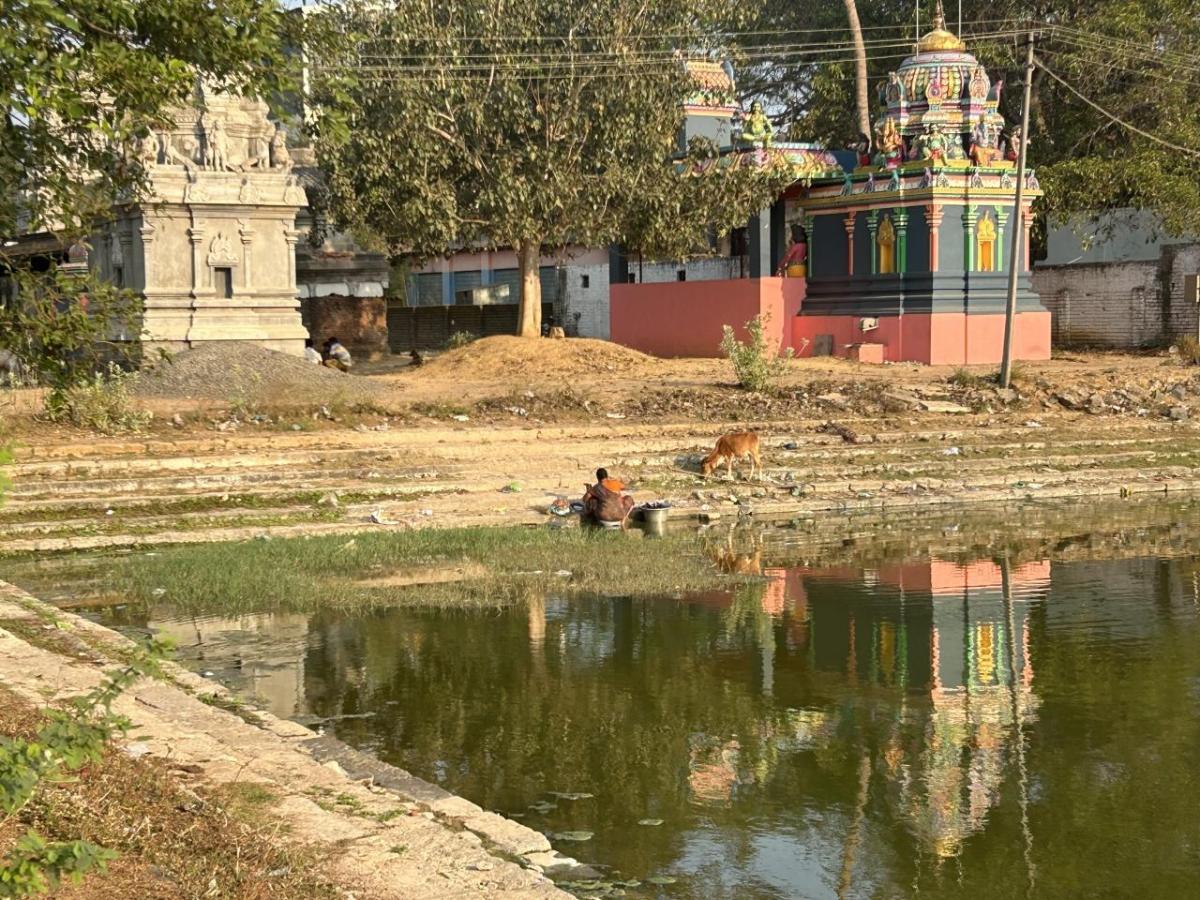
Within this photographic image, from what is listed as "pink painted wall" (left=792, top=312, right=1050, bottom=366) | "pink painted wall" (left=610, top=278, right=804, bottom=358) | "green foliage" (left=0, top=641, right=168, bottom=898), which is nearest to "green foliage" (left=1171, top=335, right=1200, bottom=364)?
"pink painted wall" (left=792, top=312, right=1050, bottom=366)

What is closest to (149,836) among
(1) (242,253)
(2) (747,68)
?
(1) (242,253)

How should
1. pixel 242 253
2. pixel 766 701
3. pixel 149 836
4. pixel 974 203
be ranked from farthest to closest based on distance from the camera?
pixel 974 203 → pixel 242 253 → pixel 766 701 → pixel 149 836

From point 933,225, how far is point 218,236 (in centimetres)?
1369

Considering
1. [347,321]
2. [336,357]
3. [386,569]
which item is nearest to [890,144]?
[336,357]

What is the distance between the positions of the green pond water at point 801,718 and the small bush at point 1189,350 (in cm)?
1590

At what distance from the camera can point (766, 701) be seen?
9773mm

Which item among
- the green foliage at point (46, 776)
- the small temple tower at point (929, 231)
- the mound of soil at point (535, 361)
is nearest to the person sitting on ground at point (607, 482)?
the mound of soil at point (535, 361)

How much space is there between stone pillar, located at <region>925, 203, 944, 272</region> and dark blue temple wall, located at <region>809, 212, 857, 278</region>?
217 cm

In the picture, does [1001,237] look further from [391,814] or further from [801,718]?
[391,814]

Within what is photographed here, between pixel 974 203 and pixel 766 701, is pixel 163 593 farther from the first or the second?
pixel 974 203

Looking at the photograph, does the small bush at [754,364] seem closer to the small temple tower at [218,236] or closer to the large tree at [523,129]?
the large tree at [523,129]

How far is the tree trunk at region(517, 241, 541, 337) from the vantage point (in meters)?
30.8

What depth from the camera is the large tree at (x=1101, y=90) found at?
3253 centimetres

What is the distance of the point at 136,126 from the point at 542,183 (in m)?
20.5
